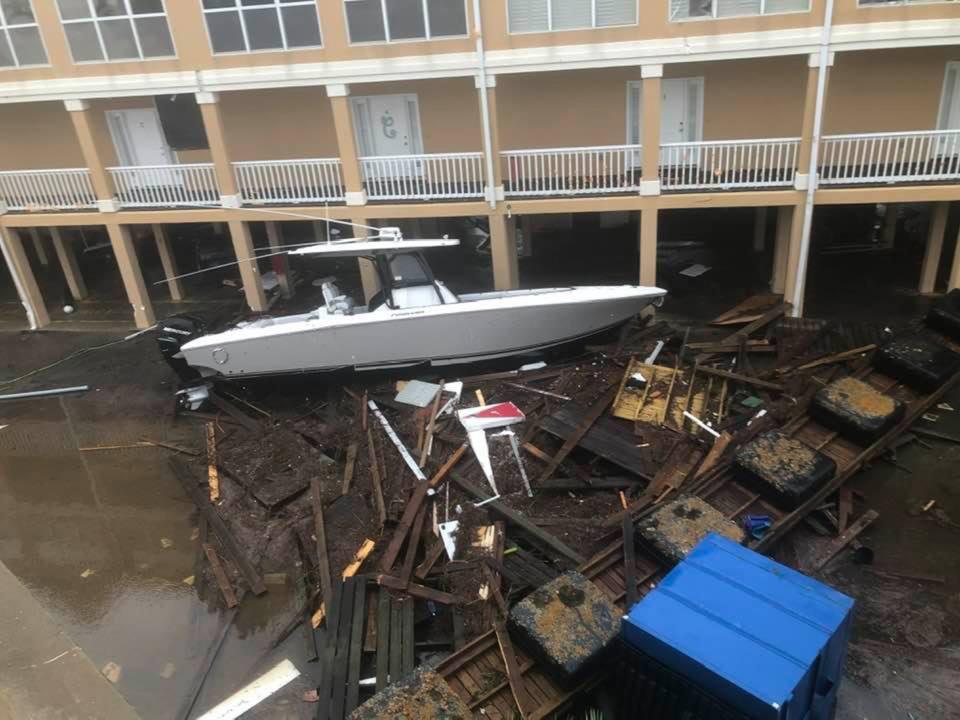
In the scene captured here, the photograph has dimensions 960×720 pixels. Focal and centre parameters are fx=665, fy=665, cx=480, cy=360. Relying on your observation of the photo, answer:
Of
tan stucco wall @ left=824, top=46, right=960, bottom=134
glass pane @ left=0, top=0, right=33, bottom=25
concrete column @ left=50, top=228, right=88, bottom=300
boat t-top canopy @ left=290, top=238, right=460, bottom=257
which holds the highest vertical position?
glass pane @ left=0, top=0, right=33, bottom=25

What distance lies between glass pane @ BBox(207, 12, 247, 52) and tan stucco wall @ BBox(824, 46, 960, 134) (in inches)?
454

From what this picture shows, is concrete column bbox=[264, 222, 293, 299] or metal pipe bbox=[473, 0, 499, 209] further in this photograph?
concrete column bbox=[264, 222, 293, 299]

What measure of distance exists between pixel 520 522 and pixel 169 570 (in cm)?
452

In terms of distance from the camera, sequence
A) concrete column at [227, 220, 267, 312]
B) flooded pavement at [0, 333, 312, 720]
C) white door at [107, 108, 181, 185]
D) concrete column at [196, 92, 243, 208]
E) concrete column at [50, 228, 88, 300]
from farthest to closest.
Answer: concrete column at [50, 228, 88, 300], white door at [107, 108, 181, 185], concrete column at [227, 220, 267, 312], concrete column at [196, 92, 243, 208], flooded pavement at [0, 333, 312, 720]

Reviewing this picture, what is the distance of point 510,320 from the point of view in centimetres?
1116

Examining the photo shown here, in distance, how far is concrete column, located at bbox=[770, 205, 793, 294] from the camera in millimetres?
13492

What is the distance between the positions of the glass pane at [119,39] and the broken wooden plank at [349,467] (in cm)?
948

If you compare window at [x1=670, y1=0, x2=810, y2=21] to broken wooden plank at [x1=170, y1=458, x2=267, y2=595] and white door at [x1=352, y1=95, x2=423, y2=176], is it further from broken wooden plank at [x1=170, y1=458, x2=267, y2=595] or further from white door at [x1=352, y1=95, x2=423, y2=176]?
broken wooden plank at [x1=170, y1=458, x2=267, y2=595]

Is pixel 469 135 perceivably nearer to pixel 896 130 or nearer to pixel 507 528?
pixel 896 130

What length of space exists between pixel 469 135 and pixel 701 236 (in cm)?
689

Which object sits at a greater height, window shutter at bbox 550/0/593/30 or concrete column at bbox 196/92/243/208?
window shutter at bbox 550/0/593/30

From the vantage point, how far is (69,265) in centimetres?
1712

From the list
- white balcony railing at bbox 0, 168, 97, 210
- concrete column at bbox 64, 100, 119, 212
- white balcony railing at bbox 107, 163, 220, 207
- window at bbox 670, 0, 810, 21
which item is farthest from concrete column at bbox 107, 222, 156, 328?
window at bbox 670, 0, 810, 21

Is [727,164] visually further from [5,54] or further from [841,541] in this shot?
[5,54]
